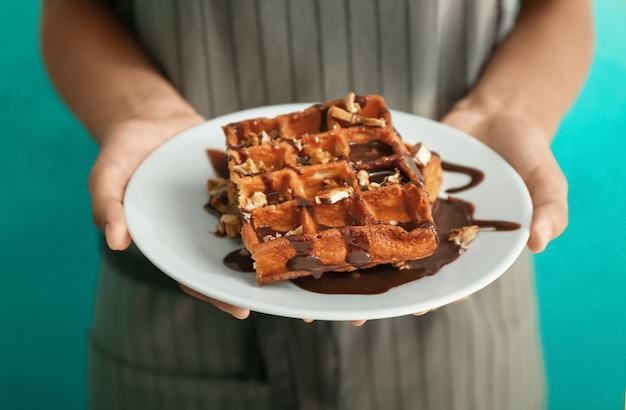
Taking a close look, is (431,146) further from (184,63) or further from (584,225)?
(184,63)

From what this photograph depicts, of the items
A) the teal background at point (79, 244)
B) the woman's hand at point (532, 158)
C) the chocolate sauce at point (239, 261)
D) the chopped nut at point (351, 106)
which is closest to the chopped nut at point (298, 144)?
the chopped nut at point (351, 106)

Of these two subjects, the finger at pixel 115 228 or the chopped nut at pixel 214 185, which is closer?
the finger at pixel 115 228

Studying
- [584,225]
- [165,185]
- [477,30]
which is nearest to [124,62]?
[165,185]

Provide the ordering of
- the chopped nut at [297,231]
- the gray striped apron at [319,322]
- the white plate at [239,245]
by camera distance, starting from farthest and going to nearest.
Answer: the gray striped apron at [319,322] → the chopped nut at [297,231] → the white plate at [239,245]

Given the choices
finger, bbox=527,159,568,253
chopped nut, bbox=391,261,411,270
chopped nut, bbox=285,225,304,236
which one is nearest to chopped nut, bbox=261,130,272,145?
chopped nut, bbox=285,225,304,236

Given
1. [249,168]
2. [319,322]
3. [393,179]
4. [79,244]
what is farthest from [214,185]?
[79,244]

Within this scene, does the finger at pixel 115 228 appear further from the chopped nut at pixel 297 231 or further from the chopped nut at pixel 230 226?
the chopped nut at pixel 297 231

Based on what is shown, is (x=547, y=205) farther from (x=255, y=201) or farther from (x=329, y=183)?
(x=255, y=201)
